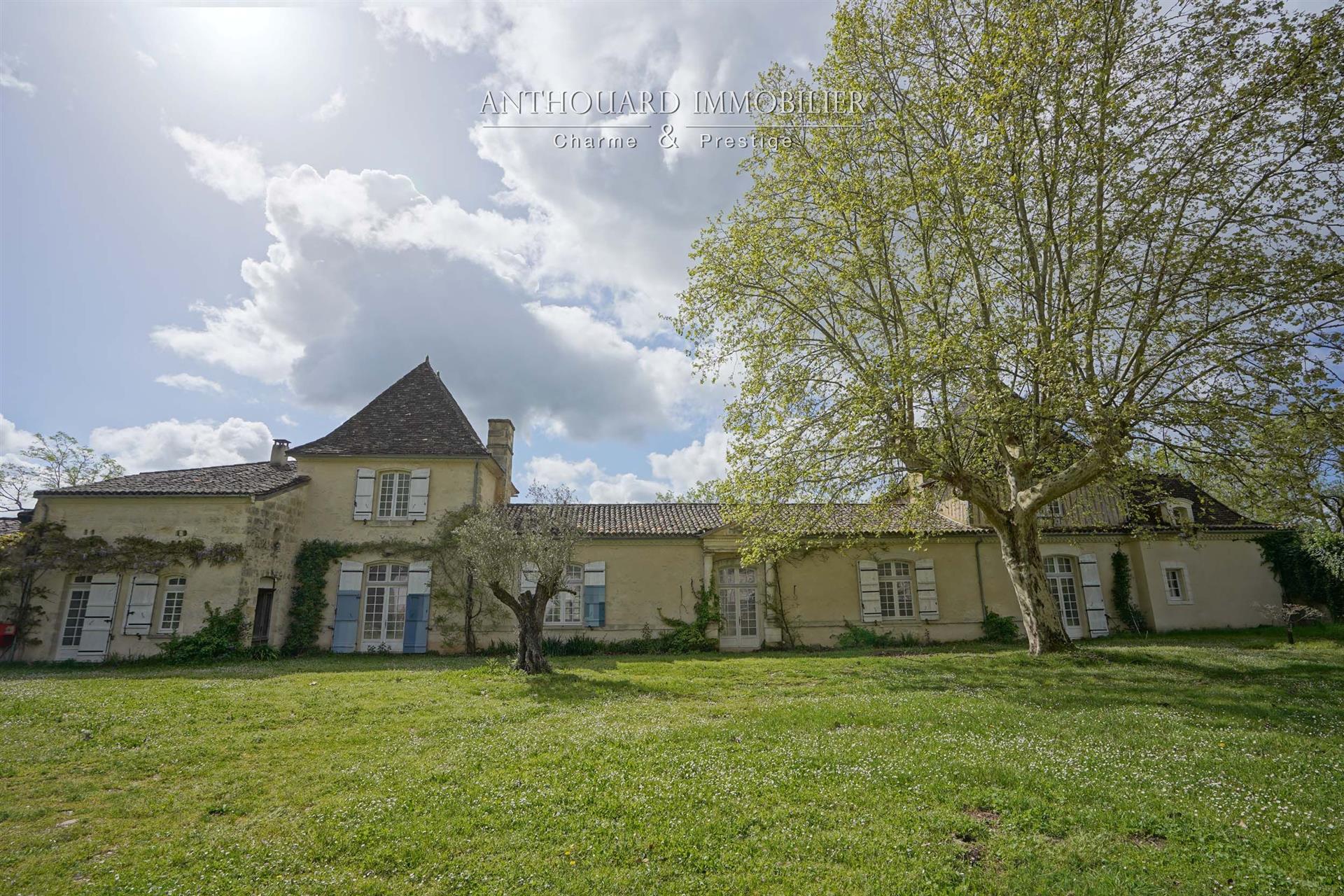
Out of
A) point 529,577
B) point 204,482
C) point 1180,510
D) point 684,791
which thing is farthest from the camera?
point 1180,510

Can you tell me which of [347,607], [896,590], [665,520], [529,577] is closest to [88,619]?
[347,607]

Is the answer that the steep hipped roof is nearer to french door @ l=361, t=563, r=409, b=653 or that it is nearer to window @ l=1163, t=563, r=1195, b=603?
french door @ l=361, t=563, r=409, b=653

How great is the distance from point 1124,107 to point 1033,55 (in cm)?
177

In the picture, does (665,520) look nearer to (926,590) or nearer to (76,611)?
(926,590)

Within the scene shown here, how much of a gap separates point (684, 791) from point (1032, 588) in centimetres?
941

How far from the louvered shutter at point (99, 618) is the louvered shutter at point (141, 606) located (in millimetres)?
307

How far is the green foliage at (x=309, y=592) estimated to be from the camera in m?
16.4

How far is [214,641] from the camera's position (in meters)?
14.7

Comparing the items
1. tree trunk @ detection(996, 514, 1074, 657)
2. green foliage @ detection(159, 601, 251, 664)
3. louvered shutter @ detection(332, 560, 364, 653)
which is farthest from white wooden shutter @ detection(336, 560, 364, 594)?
tree trunk @ detection(996, 514, 1074, 657)

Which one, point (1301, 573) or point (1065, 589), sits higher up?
point (1301, 573)

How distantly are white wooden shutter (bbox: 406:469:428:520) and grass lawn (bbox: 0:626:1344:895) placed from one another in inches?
323

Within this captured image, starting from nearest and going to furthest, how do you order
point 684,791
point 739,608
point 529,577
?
point 684,791
point 529,577
point 739,608

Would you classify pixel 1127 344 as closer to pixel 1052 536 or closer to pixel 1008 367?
pixel 1008 367

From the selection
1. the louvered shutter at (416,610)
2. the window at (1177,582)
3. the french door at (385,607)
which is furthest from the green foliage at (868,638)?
the french door at (385,607)
